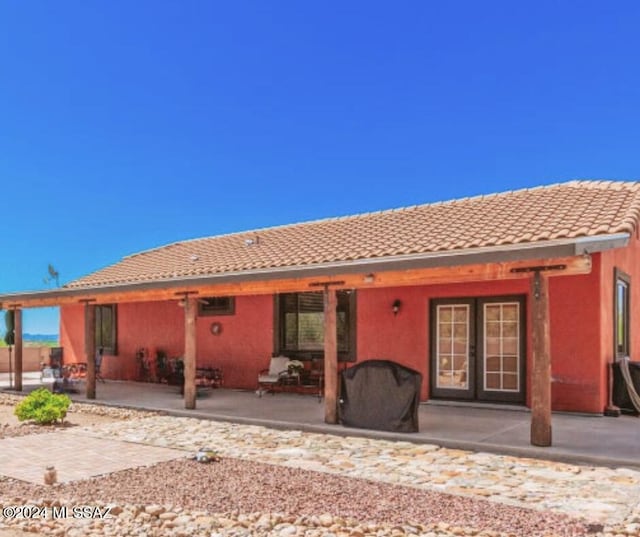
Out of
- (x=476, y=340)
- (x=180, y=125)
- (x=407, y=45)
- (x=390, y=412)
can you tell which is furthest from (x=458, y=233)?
(x=180, y=125)

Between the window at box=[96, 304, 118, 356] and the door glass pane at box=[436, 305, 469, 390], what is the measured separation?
936 centimetres

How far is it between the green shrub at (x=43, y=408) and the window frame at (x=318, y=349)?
429cm

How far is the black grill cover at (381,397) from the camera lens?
7887 millimetres

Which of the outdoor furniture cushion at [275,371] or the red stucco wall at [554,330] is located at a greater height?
the red stucco wall at [554,330]

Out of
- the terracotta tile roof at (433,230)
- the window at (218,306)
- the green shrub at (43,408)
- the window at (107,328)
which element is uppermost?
the terracotta tile roof at (433,230)

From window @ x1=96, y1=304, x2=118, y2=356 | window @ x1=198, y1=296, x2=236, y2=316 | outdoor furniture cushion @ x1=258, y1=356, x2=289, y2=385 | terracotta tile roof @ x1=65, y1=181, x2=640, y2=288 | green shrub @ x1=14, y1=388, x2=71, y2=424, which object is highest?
terracotta tile roof @ x1=65, y1=181, x2=640, y2=288

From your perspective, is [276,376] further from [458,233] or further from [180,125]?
[180,125]

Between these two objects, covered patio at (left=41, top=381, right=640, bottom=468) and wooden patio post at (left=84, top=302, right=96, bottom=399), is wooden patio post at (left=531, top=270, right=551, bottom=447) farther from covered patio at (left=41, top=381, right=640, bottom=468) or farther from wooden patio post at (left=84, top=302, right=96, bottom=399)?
wooden patio post at (left=84, top=302, right=96, bottom=399)

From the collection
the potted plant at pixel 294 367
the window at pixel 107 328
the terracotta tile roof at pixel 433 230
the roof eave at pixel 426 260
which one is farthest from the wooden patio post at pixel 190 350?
the window at pixel 107 328

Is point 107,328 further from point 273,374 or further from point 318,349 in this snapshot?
point 318,349

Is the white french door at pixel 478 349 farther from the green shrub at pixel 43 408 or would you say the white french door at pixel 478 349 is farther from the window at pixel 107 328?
the window at pixel 107 328

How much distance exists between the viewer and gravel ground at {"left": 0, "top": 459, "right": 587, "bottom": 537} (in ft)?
14.5

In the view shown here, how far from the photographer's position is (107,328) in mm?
16797

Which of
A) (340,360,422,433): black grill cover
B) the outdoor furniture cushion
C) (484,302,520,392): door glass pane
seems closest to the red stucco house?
(484,302,520,392): door glass pane
